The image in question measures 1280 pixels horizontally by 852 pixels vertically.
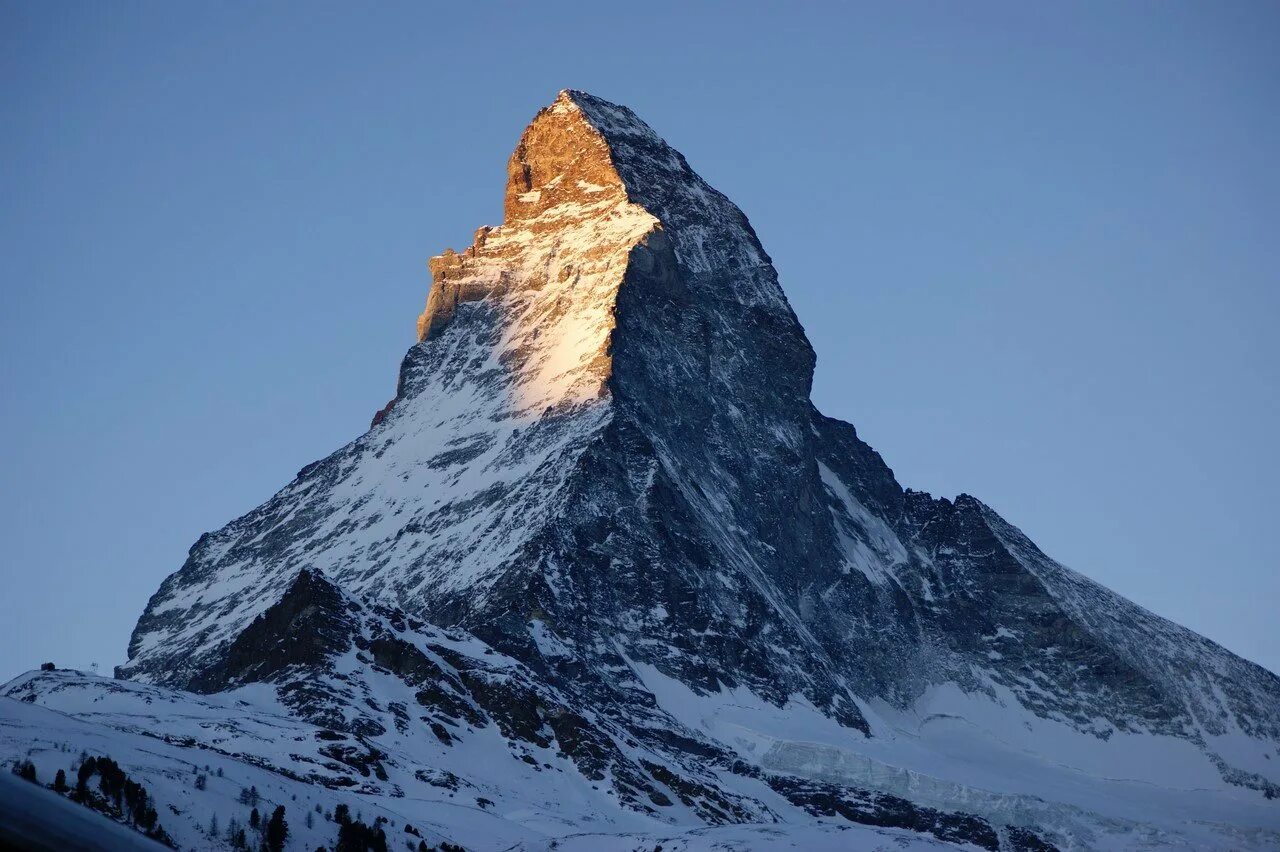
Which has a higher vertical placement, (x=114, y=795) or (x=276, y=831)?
(x=114, y=795)

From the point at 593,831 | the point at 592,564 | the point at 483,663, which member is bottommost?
the point at 593,831

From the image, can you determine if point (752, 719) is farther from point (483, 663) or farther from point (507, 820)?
point (507, 820)

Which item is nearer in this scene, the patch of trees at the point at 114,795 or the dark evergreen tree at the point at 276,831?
the patch of trees at the point at 114,795

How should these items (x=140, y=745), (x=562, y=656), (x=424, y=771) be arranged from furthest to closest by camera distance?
1. (x=562, y=656)
2. (x=424, y=771)
3. (x=140, y=745)

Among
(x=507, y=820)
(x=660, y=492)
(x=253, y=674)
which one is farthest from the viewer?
(x=660, y=492)

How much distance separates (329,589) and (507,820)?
46570 mm

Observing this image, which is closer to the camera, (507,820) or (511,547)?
(507,820)

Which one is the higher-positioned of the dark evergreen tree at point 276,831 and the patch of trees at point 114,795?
the patch of trees at point 114,795

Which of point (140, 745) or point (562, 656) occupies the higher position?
point (562, 656)

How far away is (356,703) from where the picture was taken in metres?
116

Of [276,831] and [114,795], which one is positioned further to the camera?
[276,831]

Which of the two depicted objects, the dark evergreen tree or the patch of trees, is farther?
the dark evergreen tree

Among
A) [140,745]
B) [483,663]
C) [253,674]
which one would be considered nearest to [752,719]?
[483,663]

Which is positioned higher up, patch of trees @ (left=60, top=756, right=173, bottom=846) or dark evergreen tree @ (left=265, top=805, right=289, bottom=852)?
patch of trees @ (left=60, top=756, right=173, bottom=846)
